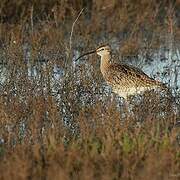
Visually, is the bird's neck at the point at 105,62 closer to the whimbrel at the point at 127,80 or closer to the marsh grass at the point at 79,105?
the whimbrel at the point at 127,80

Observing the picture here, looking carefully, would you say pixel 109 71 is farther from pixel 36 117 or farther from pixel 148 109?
pixel 36 117

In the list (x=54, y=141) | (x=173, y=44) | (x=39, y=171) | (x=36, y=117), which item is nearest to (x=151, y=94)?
(x=36, y=117)

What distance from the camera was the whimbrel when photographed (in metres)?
8.62

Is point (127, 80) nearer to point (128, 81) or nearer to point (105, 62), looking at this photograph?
point (128, 81)

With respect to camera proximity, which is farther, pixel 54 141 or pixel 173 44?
pixel 173 44

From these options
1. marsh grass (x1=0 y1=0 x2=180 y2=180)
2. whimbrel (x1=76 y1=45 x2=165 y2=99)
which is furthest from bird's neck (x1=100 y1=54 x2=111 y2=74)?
marsh grass (x1=0 y1=0 x2=180 y2=180)

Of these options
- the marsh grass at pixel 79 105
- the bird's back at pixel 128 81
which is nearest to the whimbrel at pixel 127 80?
the bird's back at pixel 128 81

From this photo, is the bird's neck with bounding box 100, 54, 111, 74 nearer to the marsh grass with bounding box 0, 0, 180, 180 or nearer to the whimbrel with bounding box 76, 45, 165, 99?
the whimbrel with bounding box 76, 45, 165, 99

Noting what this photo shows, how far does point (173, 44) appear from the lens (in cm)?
1186

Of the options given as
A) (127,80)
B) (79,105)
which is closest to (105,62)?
(127,80)

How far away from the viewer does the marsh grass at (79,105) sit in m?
5.93

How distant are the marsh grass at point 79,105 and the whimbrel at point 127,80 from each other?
12 cm

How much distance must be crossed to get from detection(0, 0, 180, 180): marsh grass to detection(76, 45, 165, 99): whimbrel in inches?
4.8

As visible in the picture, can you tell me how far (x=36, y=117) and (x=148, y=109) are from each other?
136cm
